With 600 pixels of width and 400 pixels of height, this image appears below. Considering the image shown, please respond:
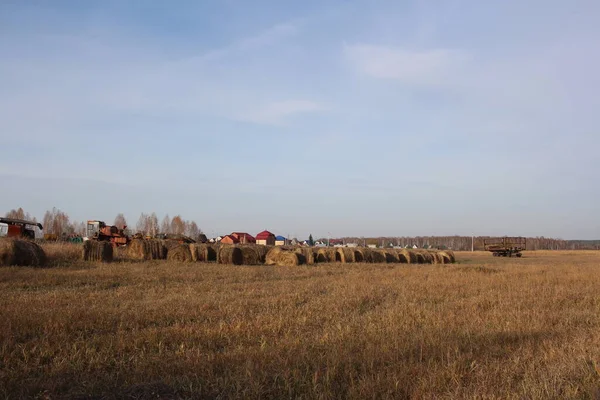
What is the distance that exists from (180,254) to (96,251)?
402 centimetres

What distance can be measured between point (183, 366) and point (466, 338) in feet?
12.9

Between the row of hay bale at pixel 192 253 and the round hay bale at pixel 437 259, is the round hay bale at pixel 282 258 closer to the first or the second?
the row of hay bale at pixel 192 253

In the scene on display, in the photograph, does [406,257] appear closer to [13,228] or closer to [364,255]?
[364,255]

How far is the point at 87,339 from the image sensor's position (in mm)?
6469

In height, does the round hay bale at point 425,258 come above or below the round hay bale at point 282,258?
below

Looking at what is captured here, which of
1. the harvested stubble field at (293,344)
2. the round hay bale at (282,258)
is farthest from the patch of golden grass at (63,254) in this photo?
the round hay bale at (282,258)

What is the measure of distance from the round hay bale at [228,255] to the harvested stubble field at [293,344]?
11485 mm

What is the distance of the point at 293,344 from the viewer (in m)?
6.36

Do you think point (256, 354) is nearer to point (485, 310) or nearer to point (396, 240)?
point (485, 310)

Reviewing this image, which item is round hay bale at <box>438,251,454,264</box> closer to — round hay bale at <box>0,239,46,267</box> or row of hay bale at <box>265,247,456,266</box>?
row of hay bale at <box>265,247,456,266</box>

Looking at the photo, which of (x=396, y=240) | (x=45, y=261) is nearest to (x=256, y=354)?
(x=45, y=261)

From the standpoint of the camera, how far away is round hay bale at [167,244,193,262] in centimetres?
2320

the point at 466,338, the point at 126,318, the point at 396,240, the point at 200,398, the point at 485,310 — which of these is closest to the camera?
the point at 200,398

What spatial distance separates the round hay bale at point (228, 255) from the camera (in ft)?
77.5
